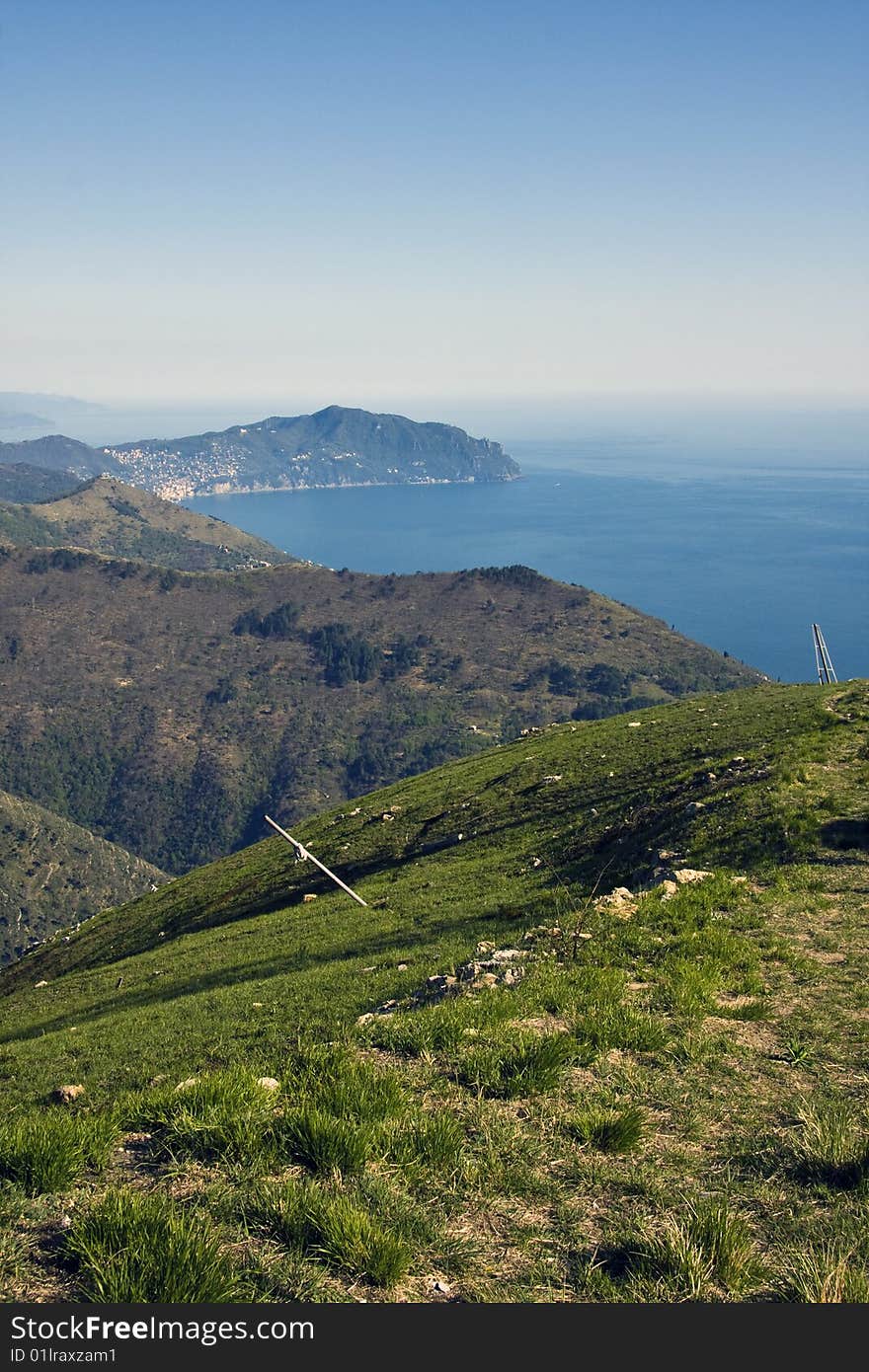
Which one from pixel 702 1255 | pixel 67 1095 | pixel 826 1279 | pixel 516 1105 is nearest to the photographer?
pixel 826 1279

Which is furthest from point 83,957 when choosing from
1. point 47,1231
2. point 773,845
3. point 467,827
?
point 47,1231

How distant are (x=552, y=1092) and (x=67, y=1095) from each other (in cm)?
880

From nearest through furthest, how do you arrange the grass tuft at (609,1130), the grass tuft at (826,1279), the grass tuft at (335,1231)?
the grass tuft at (826,1279) → the grass tuft at (335,1231) → the grass tuft at (609,1130)

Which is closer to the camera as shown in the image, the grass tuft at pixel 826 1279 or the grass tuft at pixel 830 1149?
the grass tuft at pixel 826 1279

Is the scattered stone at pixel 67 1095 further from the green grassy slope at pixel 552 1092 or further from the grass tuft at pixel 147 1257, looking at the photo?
the grass tuft at pixel 147 1257

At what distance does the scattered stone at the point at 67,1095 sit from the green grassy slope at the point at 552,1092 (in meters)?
0.34

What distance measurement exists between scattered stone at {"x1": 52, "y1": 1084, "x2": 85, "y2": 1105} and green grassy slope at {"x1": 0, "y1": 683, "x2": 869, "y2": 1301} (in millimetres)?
340

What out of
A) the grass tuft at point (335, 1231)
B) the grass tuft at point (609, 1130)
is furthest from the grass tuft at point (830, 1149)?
the grass tuft at point (335, 1231)

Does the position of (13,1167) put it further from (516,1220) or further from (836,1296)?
(836,1296)

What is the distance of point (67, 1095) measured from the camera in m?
12.8

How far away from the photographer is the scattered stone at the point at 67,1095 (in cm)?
1275

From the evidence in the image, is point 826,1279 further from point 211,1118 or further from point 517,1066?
point 211,1118

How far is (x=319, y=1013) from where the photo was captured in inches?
584

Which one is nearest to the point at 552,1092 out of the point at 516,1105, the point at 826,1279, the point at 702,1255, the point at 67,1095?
the point at 516,1105
